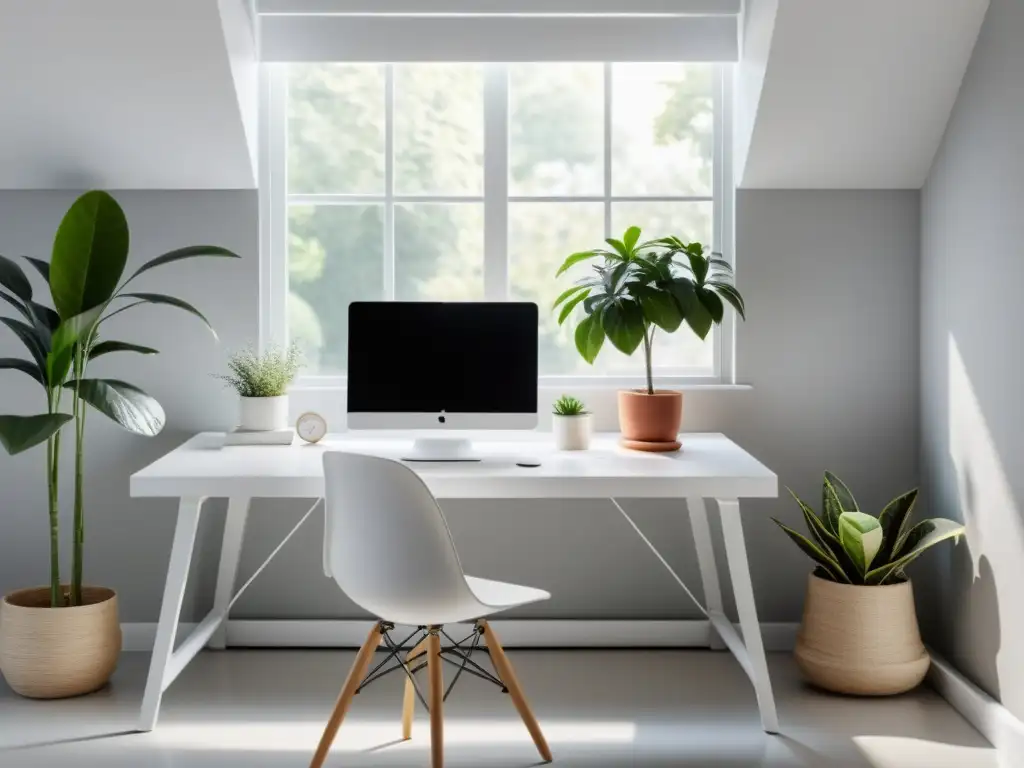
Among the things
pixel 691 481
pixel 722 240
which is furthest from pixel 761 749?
pixel 722 240

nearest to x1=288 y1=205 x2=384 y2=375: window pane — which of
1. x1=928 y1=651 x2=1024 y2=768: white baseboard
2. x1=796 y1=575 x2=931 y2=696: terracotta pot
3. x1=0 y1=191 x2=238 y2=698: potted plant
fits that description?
x1=0 y1=191 x2=238 y2=698: potted plant

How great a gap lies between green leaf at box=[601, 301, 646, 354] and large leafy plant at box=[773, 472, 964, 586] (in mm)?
A: 658

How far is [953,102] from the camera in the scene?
319cm

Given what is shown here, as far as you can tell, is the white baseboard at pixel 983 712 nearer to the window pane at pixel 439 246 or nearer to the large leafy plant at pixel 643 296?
the large leafy plant at pixel 643 296

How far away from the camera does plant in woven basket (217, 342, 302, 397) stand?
10.8 feet

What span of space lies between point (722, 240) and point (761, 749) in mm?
1638

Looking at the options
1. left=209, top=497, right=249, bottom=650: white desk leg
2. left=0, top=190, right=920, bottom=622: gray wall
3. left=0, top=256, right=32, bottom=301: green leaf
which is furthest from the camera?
left=0, top=190, right=920, bottom=622: gray wall

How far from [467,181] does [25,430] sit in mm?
1606

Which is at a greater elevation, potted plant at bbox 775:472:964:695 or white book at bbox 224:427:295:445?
white book at bbox 224:427:295:445

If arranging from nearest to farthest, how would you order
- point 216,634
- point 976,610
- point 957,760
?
point 957,760 < point 976,610 < point 216,634

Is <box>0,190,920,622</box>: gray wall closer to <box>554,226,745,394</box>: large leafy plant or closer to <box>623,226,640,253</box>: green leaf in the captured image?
<box>554,226,745,394</box>: large leafy plant

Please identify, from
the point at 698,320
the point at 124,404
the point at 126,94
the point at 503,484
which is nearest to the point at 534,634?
the point at 503,484

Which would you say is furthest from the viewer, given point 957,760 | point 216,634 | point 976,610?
point 216,634

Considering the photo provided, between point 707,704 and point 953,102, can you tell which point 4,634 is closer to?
point 707,704
